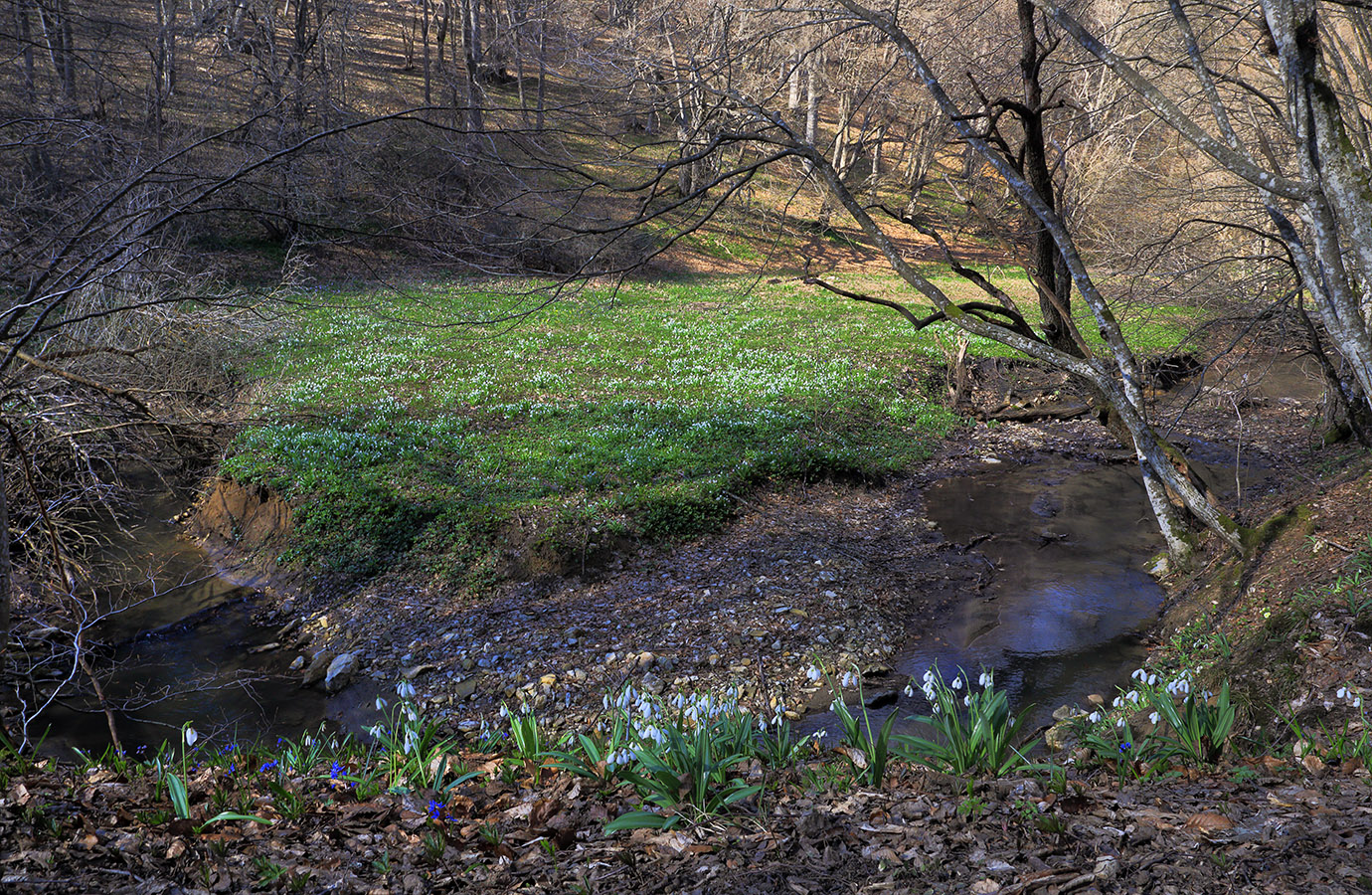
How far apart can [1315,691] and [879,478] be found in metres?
7.53

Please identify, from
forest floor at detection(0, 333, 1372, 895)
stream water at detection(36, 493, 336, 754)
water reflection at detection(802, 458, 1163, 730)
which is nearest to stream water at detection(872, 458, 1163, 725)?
water reflection at detection(802, 458, 1163, 730)

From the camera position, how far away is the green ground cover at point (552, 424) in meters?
9.98

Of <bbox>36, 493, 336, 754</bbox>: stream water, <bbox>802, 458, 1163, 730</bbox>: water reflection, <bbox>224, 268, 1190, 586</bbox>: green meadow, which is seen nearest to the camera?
<bbox>36, 493, 336, 754</bbox>: stream water

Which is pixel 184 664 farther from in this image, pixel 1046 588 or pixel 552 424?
pixel 1046 588

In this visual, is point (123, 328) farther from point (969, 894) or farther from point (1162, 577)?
point (1162, 577)

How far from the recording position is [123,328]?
12.9 meters

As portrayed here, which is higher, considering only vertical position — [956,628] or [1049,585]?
[1049,585]

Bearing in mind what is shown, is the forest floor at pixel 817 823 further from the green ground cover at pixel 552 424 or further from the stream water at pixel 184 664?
the green ground cover at pixel 552 424

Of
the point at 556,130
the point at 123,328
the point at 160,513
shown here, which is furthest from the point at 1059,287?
the point at 123,328

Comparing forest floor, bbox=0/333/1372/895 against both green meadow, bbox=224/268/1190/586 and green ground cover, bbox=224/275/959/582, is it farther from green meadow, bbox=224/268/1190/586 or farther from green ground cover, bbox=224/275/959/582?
green ground cover, bbox=224/275/959/582

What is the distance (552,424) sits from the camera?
13000 millimetres

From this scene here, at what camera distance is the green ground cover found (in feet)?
32.7

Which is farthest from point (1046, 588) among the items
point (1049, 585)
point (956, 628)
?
point (956, 628)

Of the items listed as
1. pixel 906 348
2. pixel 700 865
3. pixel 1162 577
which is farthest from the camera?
pixel 906 348
